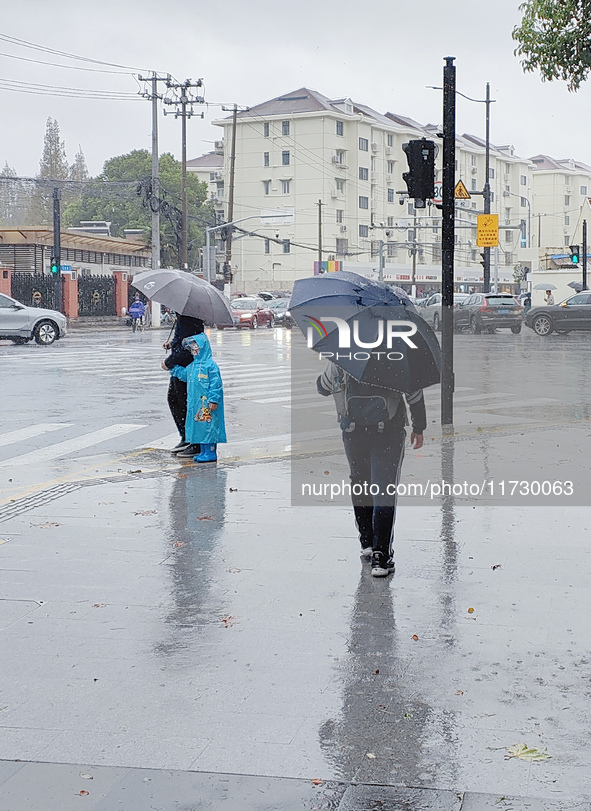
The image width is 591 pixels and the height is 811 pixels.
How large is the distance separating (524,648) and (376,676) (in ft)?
2.71

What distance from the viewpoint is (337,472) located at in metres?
10.1

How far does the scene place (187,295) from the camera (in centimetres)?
1035

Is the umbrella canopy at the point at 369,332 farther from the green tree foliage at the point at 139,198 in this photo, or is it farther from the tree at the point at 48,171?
the tree at the point at 48,171

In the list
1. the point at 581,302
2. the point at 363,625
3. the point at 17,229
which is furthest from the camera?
the point at 17,229

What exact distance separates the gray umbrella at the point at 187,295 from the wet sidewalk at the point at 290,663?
109 inches

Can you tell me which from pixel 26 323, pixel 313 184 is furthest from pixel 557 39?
pixel 313 184

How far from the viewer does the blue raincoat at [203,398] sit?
33.8ft

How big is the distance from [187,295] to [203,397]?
0.99 metres

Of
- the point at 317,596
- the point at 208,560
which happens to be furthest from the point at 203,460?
the point at 317,596

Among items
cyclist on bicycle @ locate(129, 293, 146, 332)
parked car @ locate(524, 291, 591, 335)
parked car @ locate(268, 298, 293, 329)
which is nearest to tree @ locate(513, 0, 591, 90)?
parked car @ locate(524, 291, 591, 335)

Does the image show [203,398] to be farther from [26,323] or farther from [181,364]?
[26,323]

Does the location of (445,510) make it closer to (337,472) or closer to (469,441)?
(337,472)

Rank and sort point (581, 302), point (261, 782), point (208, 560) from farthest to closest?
point (581, 302) → point (208, 560) → point (261, 782)

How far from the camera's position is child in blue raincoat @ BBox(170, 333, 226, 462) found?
1030 cm
